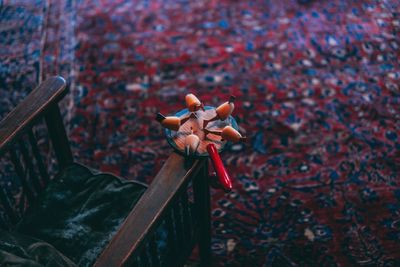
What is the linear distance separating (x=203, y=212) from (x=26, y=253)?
0.64m

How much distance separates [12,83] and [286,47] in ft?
5.58

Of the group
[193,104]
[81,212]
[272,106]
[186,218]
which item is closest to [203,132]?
[193,104]

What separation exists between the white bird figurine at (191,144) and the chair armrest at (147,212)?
31 mm

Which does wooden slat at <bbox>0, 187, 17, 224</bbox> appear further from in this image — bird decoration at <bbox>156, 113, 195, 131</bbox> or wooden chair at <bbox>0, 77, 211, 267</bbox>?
bird decoration at <bbox>156, 113, 195, 131</bbox>

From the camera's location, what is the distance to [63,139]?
1682 mm

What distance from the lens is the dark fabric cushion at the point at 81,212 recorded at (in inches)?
56.3

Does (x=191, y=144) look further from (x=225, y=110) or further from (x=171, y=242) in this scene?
(x=171, y=242)

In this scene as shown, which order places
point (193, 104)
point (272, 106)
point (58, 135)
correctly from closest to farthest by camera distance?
point (193, 104) → point (58, 135) → point (272, 106)

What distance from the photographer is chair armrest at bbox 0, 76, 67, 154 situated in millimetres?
1394

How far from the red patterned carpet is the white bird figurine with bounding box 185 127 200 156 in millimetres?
796

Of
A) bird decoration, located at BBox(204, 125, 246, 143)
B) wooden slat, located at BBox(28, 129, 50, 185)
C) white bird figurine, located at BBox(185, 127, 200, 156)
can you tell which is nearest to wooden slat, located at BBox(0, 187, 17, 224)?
wooden slat, located at BBox(28, 129, 50, 185)

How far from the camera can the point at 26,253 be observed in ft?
3.65

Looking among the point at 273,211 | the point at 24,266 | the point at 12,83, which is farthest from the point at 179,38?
the point at 24,266

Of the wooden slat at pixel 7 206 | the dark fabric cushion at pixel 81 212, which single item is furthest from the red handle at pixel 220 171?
the wooden slat at pixel 7 206
